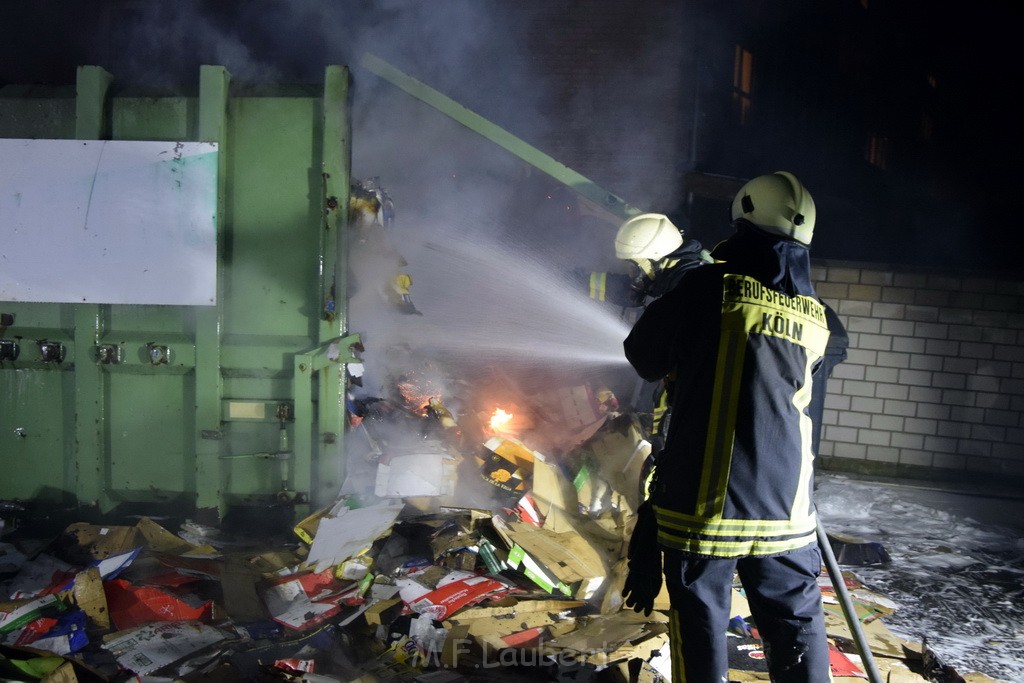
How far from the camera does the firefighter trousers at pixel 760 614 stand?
213 centimetres

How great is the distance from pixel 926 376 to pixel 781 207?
4815 mm

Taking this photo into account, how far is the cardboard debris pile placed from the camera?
273 cm

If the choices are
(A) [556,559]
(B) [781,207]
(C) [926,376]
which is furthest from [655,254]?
(C) [926,376]

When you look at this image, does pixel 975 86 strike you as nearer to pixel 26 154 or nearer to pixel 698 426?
pixel 698 426

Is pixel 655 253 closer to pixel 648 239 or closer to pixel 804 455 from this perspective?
pixel 648 239

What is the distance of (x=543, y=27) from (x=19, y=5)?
644cm

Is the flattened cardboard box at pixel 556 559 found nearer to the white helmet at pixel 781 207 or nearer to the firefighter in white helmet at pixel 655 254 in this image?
the firefighter in white helmet at pixel 655 254

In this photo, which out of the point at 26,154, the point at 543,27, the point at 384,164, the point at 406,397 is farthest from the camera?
the point at 543,27

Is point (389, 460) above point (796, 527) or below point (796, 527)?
below

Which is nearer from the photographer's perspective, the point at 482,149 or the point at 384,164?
the point at 384,164

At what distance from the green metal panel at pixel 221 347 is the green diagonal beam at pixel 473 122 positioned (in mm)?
504

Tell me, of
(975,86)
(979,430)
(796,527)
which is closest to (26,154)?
(796,527)

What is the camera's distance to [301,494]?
373 cm

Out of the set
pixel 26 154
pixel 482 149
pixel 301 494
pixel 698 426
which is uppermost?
pixel 482 149
